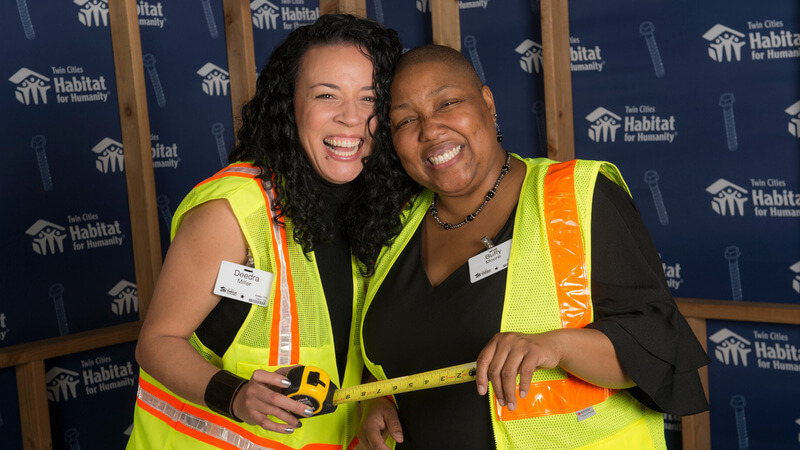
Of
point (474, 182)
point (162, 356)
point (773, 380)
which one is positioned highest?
point (474, 182)

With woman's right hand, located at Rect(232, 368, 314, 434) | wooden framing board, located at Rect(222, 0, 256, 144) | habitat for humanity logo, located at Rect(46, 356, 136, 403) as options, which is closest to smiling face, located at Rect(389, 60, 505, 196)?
woman's right hand, located at Rect(232, 368, 314, 434)

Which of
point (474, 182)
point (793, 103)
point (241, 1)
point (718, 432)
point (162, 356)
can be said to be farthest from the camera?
point (241, 1)

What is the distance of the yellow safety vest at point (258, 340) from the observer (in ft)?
5.66

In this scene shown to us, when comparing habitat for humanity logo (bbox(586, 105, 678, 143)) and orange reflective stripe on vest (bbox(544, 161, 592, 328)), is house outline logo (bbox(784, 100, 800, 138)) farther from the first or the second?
orange reflective stripe on vest (bbox(544, 161, 592, 328))

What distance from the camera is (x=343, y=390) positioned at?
5.23 feet

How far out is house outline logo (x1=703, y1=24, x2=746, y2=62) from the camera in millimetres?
3051

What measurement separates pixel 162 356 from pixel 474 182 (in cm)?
87

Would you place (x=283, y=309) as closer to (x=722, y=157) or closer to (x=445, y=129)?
(x=445, y=129)

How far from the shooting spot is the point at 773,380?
3.08 m

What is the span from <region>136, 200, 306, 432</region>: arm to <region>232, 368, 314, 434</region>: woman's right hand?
0.16 metres

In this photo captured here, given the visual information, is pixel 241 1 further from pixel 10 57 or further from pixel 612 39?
pixel 612 39

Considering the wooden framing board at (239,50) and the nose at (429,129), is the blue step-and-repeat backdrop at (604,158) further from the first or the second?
the nose at (429,129)

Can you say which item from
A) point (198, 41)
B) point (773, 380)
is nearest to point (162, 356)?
point (198, 41)

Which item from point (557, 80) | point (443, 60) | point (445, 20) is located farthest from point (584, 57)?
point (443, 60)
